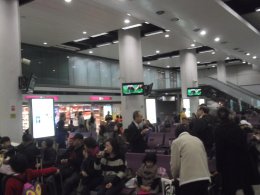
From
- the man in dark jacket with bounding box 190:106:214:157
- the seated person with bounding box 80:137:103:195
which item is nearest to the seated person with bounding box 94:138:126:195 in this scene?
the seated person with bounding box 80:137:103:195

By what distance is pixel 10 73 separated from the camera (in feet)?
25.4

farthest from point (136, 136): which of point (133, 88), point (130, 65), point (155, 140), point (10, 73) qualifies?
point (130, 65)

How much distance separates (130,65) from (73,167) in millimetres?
7967

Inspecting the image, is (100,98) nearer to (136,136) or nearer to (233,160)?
(136,136)

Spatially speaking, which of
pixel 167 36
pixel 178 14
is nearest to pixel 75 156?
pixel 178 14

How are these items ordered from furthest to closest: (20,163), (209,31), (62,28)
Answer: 1. (62,28)
2. (209,31)
3. (20,163)

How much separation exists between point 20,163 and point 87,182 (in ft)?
7.04

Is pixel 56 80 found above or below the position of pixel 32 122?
above

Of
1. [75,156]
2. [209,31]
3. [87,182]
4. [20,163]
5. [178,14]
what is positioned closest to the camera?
[20,163]

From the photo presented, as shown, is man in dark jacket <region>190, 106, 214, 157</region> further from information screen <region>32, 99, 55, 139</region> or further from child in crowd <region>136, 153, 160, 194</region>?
information screen <region>32, 99, 55, 139</region>

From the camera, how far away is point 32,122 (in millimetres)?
7172

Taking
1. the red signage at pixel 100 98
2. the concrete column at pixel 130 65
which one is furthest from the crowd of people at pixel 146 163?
the red signage at pixel 100 98

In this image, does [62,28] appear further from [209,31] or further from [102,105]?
[102,105]

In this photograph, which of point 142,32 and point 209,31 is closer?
point 209,31
